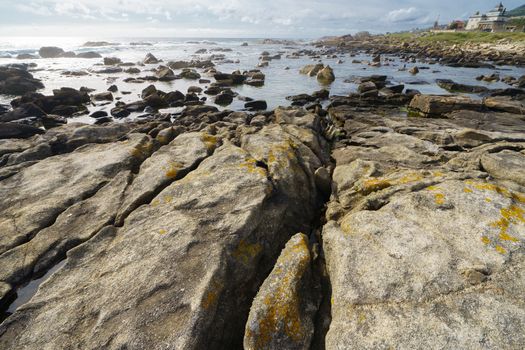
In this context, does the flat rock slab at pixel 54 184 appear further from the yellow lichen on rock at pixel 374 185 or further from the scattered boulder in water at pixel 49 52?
the scattered boulder in water at pixel 49 52

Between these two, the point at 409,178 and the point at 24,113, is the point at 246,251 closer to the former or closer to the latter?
the point at 409,178

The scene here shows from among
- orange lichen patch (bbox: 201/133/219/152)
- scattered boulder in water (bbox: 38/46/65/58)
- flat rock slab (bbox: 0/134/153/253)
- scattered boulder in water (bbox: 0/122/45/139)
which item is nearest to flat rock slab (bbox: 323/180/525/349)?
orange lichen patch (bbox: 201/133/219/152)

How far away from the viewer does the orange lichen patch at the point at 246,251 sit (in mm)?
8000

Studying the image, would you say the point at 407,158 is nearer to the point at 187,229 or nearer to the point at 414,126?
the point at 414,126

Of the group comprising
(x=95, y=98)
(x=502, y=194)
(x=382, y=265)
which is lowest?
(x=95, y=98)

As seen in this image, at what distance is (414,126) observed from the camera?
2016 cm

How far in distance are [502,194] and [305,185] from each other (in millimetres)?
6311

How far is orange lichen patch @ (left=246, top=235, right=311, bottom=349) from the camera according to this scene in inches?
242

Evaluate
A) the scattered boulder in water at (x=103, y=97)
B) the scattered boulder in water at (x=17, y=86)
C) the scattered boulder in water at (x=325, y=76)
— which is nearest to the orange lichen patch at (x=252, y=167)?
the scattered boulder in water at (x=103, y=97)

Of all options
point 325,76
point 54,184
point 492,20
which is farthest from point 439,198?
point 492,20

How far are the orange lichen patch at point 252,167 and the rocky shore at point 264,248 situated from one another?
95 millimetres

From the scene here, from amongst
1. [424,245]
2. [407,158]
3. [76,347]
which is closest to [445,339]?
[424,245]

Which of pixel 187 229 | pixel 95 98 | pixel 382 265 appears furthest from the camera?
pixel 95 98

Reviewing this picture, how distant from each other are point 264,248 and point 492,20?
20695 cm
